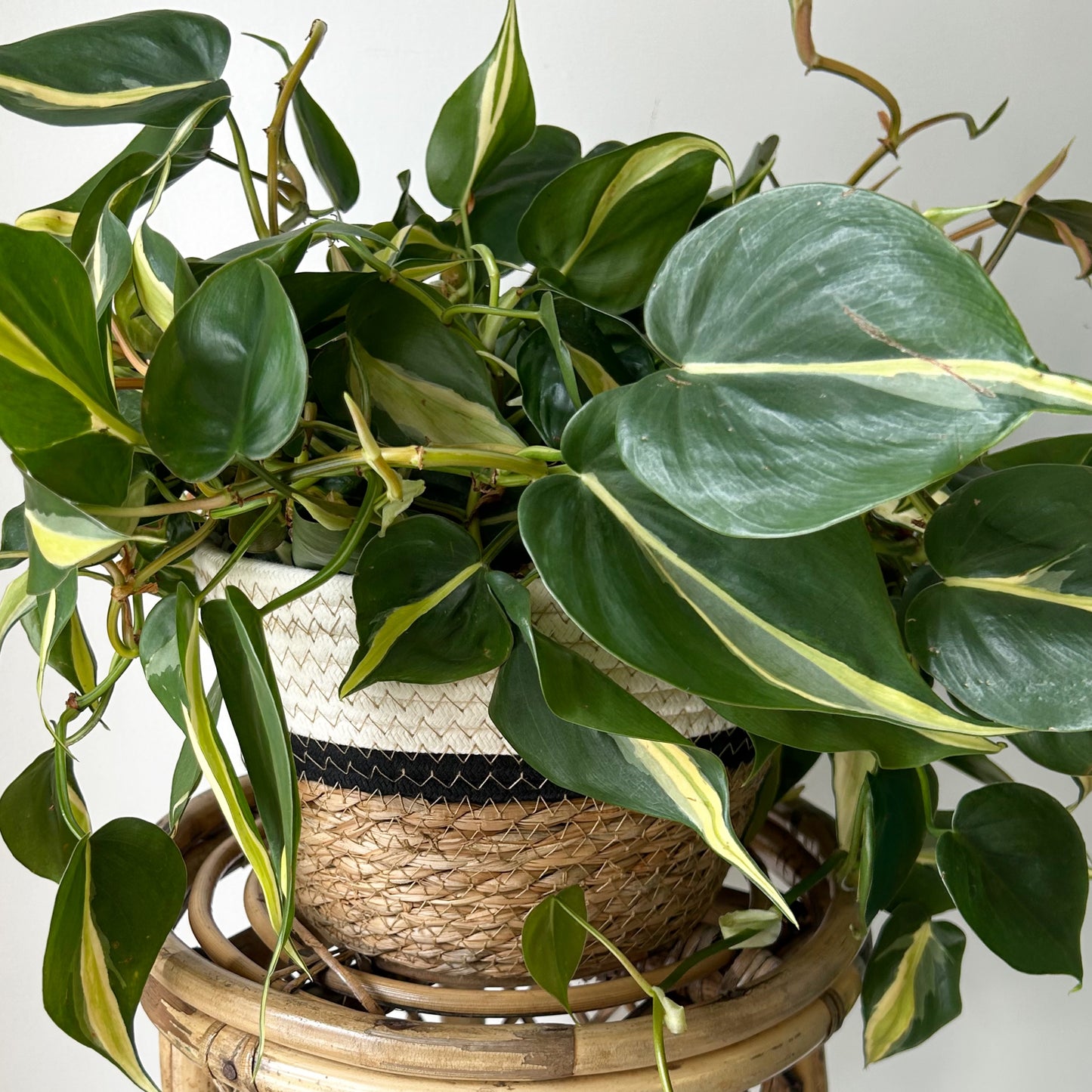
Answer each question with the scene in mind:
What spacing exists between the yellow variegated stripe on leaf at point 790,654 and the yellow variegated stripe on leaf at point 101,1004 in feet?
0.87

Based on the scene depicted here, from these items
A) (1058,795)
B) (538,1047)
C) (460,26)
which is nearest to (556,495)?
(538,1047)

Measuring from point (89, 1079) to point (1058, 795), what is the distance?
103 centimetres

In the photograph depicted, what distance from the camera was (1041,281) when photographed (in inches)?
34.6

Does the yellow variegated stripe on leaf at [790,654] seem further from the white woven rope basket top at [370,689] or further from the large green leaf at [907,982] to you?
the large green leaf at [907,982]

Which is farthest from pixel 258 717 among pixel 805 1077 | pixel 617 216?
pixel 805 1077

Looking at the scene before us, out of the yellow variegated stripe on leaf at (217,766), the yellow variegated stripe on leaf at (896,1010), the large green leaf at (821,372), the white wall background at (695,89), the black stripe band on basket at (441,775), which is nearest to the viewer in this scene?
the large green leaf at (821,372)

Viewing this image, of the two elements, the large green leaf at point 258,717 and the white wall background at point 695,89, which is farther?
the white wall background at point 695,89

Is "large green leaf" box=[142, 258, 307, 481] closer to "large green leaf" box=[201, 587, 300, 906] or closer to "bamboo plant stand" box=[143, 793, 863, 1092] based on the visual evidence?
"large green leaf" box=[201, 587, 300, 906]

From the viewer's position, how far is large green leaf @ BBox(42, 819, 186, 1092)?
0.41 m

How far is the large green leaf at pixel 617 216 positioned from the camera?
0.44 m

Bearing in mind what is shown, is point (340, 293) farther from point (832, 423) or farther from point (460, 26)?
point (460, 26)

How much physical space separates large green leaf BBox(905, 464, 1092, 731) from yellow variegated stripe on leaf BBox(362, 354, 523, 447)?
174mm

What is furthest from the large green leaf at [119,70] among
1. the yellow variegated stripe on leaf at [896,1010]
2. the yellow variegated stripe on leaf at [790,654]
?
the yellow variegated stripe on leaf at [896,1010]

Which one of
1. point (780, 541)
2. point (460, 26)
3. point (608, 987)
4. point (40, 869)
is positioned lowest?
point (608, 987)
